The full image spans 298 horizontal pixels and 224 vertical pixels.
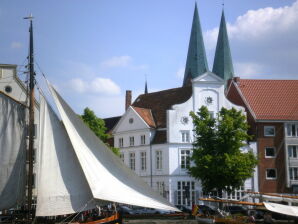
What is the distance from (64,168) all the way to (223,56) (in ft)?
246

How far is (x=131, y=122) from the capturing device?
66.2 m

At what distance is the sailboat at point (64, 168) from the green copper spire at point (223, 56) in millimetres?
71499

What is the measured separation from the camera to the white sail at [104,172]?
28703 mm

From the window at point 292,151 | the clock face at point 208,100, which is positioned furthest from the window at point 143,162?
the window at point 292,151

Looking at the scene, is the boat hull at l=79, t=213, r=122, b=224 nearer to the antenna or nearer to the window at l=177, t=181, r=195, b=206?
the antenna

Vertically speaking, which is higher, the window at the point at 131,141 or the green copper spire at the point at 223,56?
the green copper spire at the point at 223,56

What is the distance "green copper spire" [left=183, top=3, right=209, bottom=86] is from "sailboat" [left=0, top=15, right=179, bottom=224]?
66512 mm

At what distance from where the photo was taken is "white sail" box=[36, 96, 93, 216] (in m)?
29.4

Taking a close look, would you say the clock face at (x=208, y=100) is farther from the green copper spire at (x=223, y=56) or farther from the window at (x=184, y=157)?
the green copper spire at (x=223, y=56)

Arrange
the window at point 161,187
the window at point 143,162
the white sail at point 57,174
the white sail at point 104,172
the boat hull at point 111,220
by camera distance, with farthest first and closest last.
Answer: the window at point 143,162
the window at point 161,187
the boat hull at point 111,220
the white sail at point 57,174
the white sail at point 104,172

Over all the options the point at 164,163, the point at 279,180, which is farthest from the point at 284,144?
the point at 164,163

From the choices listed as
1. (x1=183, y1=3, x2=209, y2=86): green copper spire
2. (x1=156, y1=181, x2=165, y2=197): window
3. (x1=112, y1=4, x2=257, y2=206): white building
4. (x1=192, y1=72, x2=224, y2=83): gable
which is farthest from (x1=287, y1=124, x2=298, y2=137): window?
(x1=183, y1=3, x2=209, y2=86): green copper spire

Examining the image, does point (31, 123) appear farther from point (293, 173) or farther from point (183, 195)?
point (293, 173)

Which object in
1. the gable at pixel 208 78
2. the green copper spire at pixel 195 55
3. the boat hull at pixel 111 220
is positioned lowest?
the boat hull at pixel 111 220
